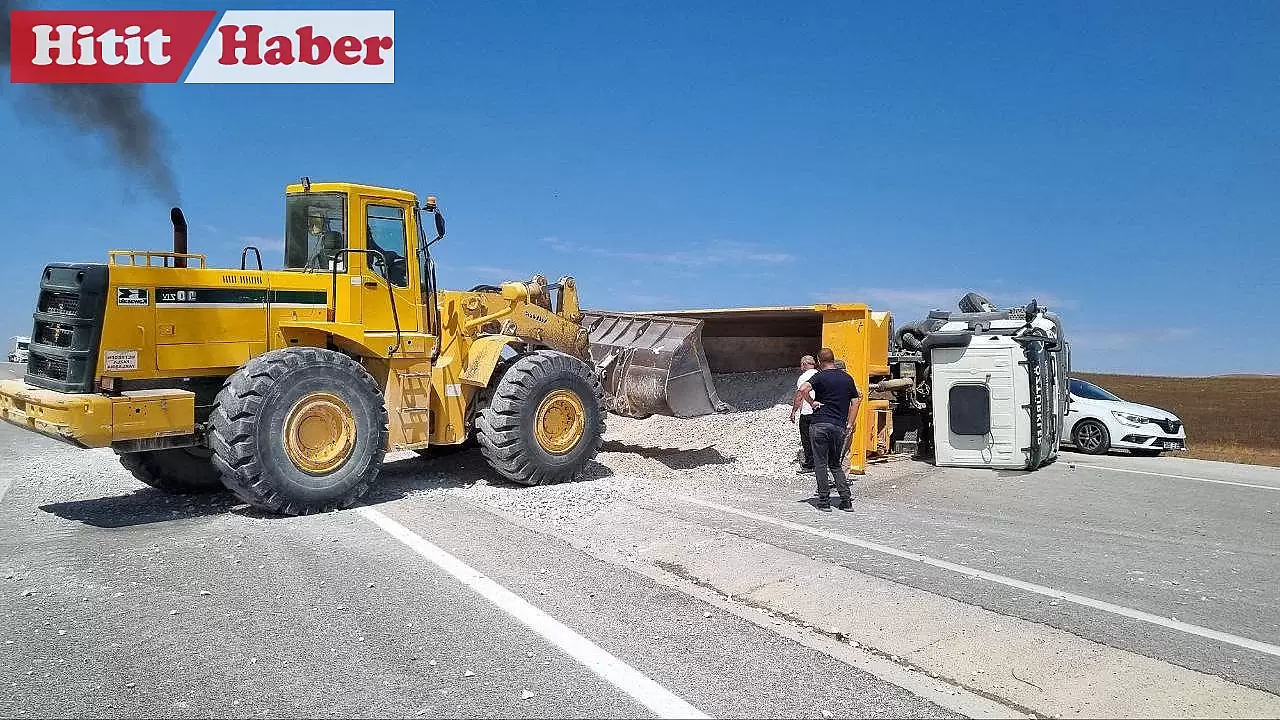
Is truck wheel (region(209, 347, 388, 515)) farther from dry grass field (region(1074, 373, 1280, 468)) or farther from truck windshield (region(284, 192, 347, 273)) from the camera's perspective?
dry grass field (region(1074, 373, 1280, 468))

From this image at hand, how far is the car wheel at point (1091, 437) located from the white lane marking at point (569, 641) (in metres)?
12.3

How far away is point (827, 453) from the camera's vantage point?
8.40 metres

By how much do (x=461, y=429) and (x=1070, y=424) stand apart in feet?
36.1

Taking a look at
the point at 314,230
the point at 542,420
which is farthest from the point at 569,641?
the point at 314,230

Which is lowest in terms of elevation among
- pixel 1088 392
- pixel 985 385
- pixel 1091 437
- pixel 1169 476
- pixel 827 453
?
pixel 1169 476

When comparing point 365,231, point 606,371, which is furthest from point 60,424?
point 606,371

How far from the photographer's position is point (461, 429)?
29.8ft

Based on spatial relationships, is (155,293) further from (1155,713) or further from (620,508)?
(1155,713)

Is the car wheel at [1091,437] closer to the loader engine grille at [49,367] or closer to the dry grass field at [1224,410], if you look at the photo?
the dry grass field at [1224,410]

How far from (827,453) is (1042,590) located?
2.90m

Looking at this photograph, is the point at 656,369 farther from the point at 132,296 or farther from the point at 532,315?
the point at 132,296

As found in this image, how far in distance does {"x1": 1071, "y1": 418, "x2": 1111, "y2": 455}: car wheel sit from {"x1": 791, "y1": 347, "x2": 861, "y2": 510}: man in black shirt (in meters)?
8.28

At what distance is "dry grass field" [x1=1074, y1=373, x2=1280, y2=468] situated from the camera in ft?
57.5

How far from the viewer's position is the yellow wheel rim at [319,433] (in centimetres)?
747
